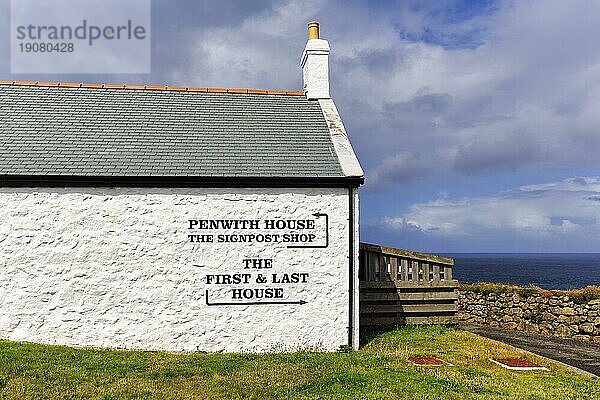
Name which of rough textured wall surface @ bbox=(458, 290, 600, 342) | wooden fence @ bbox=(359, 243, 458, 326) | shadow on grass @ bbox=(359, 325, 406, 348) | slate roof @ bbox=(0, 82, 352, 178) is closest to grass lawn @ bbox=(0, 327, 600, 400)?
shadow on grass @ bbox=(359, 325, 406, 348)

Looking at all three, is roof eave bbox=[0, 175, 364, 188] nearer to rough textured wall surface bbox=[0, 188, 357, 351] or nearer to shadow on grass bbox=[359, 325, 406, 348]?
rough textured wall surface bbox=[0, 188, 357, 351]

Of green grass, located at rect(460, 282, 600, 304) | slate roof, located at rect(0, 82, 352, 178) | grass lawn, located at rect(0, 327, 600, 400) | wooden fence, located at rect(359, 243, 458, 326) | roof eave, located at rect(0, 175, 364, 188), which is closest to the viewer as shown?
grass lawn, located at rect(0, 327, 600, 400)

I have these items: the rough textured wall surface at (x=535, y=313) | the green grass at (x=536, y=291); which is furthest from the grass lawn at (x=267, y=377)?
the green grass at (x=536, y=291)

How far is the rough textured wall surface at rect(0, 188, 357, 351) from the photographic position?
1070 centimetres

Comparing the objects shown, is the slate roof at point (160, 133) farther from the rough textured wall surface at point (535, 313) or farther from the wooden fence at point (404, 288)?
the rough textured wall surface at point (535, 313)

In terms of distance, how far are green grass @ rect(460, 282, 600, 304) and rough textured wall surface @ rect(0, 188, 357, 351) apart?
7265 millimetres

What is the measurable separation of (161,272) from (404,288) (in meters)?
5.83

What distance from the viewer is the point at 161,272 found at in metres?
10.9

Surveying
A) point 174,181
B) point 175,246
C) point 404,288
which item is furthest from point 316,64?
point 175,246

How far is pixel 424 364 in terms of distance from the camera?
10000 millimetres

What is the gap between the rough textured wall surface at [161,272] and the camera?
35.1 ft

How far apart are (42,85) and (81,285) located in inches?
241

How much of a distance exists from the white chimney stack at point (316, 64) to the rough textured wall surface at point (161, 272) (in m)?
4.35

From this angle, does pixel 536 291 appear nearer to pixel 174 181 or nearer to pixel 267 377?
pixel 267 377
